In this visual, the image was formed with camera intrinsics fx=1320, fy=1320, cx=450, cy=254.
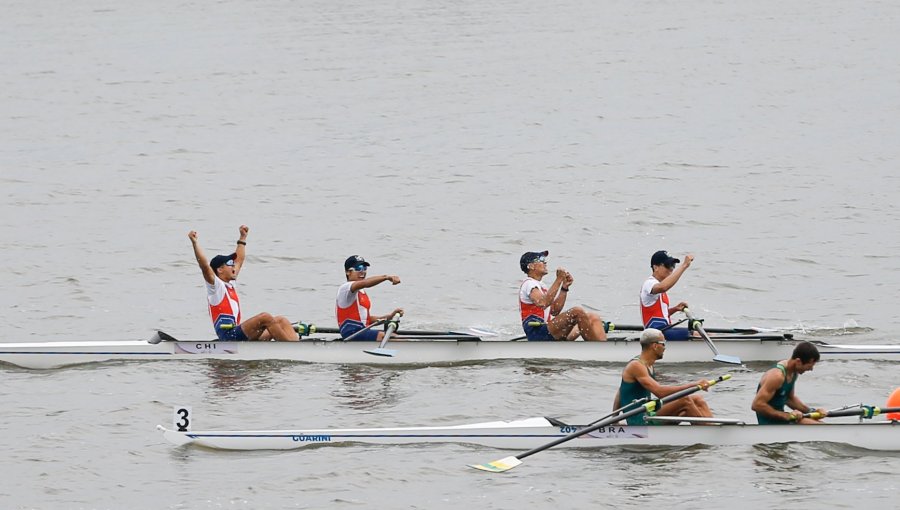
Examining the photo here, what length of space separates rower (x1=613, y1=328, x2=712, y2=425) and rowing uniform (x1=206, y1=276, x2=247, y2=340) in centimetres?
708

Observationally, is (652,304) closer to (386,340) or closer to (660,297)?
(660,297)

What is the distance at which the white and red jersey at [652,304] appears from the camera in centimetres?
2002

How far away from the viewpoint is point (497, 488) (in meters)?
15.2

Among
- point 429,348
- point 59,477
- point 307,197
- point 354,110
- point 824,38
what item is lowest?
point 59,477

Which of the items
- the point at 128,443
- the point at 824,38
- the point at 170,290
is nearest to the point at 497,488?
the point at 128,443

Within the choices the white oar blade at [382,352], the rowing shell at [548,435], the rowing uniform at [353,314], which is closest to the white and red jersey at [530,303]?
the white oar blade at [382,352]

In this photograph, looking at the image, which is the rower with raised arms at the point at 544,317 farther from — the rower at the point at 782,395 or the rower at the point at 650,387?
the rower at the point at 782,395

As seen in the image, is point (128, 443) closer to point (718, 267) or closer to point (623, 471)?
point (623, 471)

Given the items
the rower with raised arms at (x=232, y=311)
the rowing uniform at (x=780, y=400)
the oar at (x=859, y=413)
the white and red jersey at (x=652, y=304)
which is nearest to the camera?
the oar at (x=859, y=413)

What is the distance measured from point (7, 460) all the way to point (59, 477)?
104 cm

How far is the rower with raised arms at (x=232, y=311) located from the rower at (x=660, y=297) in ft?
17.9

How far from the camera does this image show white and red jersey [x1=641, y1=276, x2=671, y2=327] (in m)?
20.0

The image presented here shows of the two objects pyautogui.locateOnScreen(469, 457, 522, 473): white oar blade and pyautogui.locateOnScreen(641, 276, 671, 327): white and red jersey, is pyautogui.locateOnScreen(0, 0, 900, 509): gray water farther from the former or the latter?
pyautogui.locateOnScreen(641, 276, 671, 327): white and red jersey

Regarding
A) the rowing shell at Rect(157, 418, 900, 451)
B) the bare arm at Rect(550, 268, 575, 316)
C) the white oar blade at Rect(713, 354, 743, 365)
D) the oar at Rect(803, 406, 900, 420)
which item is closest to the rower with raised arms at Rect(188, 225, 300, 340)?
the bare arm at Rect(550, 268, 575, 316)
